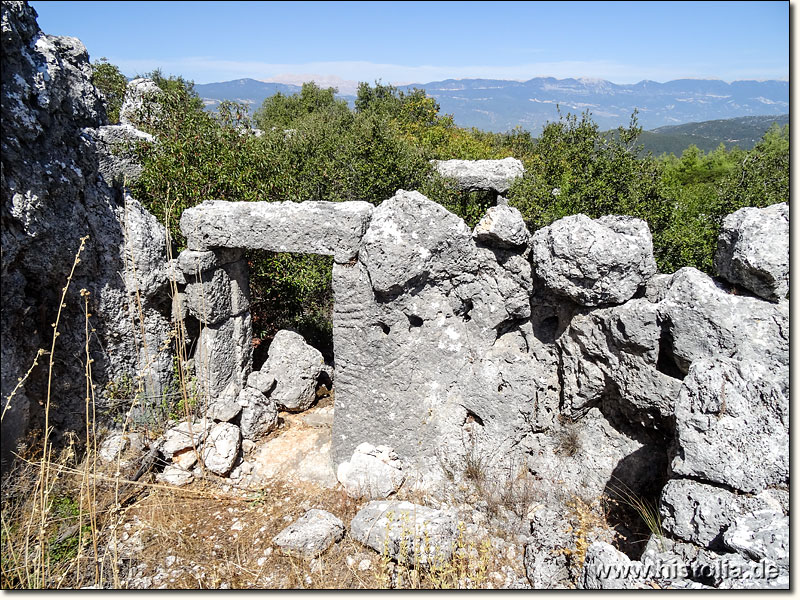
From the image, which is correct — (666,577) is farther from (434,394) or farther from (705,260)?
(705,260)

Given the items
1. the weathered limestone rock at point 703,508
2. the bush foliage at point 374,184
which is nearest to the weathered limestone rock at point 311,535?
the weathered limestone rock at point 703,508

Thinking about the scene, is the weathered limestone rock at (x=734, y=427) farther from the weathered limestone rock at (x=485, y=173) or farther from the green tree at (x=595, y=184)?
the weathered limestone rock at (x=485, y=173)

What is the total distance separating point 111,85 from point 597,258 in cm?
1867

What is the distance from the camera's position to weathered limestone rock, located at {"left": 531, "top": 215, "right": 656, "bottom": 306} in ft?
18.1

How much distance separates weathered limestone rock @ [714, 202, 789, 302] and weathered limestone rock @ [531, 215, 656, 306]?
32.8 inches

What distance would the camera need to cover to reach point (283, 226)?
638 centimetres

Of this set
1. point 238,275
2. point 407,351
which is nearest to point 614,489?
point 407,351

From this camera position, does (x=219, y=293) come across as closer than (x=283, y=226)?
No

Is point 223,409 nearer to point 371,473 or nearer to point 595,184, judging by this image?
point 371,473

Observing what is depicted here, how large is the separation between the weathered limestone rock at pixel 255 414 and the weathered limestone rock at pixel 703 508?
5.66 meters

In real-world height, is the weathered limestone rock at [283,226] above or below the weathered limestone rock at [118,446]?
above

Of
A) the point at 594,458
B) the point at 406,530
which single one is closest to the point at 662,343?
the point at 594,458

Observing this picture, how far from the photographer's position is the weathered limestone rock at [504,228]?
238 inches

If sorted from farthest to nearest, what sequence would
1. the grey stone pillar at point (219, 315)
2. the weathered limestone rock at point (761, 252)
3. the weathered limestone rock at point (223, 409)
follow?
the weathered limestone rock at point (223, 409), the grey stone pillar at point (219, 315), the weathered limestone rock at point (761, 252)
